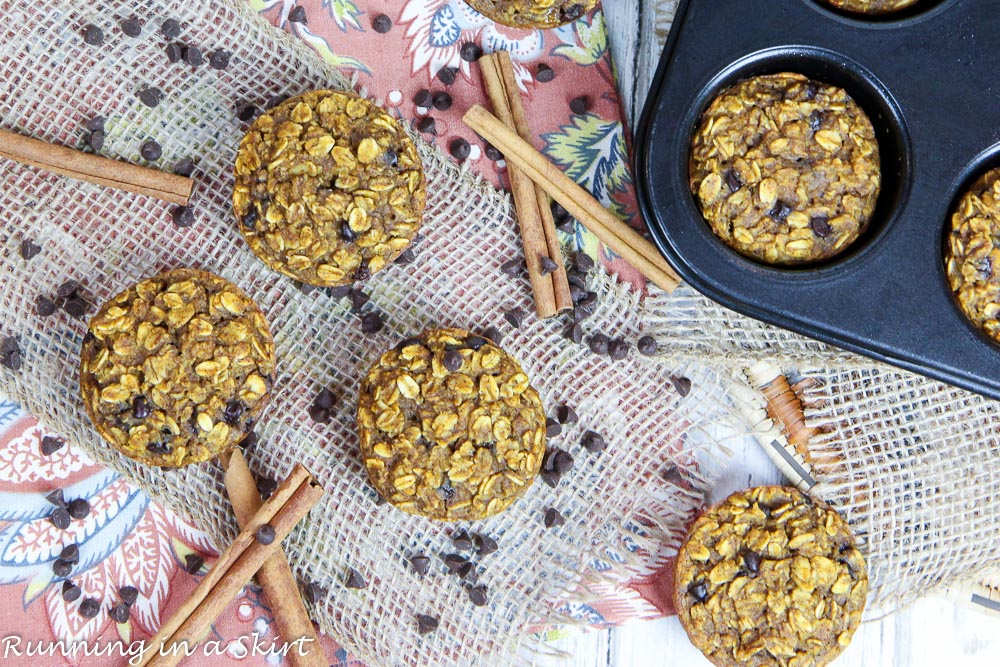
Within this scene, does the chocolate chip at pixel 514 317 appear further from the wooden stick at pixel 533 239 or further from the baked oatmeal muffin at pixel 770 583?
the baked oatmeal muffin at pixel 770 583

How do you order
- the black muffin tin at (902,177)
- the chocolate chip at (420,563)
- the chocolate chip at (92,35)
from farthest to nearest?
the chocolate chip at (420,563) → the chocolate chip at (92,35) → the black muffin tin at (902,177)

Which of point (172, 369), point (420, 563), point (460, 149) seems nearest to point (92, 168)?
point (172, 369)

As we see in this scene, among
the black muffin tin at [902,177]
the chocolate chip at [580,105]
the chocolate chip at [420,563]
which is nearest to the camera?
the black muffin tin at [902,177]

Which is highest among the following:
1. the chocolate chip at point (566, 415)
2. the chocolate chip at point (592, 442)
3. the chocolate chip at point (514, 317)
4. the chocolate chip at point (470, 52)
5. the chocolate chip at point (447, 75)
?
the chocolate chip at point (470, 52)

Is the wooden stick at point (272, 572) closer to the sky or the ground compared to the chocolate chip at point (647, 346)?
closer to the ground

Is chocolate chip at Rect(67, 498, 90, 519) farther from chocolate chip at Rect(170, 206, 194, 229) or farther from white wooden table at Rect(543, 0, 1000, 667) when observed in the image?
white wooden table at Rect(543, 0, 1000, 667)

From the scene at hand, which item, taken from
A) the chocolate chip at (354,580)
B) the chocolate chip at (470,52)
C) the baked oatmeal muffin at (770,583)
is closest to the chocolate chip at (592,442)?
the baked oatmeal muffin at (770,583)

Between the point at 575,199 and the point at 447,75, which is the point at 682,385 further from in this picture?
the point at 447,75

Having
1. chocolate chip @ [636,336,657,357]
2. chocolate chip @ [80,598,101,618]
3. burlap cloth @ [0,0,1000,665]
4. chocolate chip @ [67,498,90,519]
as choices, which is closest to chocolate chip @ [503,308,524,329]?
burlap cloth @ [0,0,1000,665]
